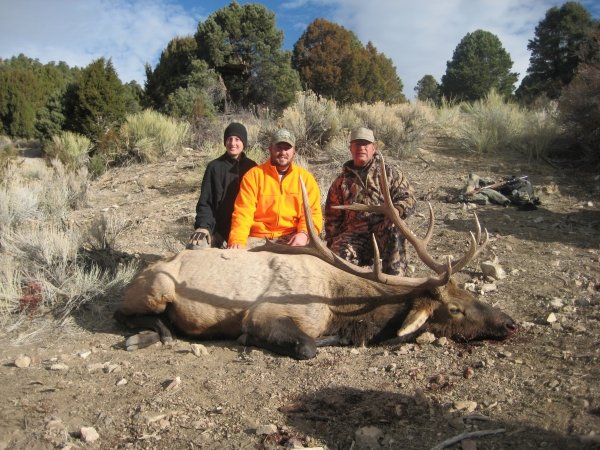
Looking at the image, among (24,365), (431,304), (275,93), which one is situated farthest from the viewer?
(275,93)

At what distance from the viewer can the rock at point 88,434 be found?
2.51m

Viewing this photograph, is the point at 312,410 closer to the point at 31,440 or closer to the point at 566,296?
the point at 31,440

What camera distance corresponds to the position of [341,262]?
3.83 metres

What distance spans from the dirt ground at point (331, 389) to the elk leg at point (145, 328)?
7 centimetres

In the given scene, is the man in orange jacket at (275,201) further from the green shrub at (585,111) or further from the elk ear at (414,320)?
the green shrub at (585,111)

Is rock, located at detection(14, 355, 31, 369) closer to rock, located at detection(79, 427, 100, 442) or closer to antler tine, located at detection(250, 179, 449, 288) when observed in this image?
rock, located at detection(79, 427, 100, 442)

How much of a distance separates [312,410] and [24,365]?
6.80 feet

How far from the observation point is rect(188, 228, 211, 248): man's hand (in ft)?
15.9

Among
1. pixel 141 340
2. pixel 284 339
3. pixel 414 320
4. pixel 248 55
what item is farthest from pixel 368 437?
pixel 248 55

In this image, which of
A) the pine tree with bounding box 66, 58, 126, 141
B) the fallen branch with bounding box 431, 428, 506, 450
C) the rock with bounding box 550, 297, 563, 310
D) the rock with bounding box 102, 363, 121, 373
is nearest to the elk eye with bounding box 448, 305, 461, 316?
the rock with bounding box 550, 297, 563, 310

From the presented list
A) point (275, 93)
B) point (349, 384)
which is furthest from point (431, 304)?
point (275, 93)

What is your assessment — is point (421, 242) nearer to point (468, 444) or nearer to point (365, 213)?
point (365, 213)

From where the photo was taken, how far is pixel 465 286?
15.4 feet

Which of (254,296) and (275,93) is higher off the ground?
(275,93)
